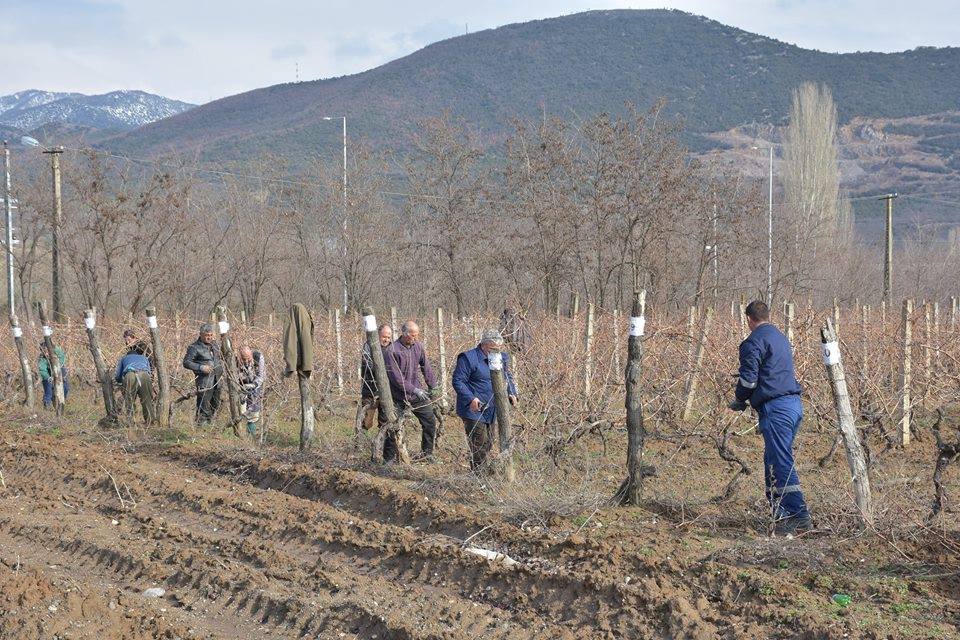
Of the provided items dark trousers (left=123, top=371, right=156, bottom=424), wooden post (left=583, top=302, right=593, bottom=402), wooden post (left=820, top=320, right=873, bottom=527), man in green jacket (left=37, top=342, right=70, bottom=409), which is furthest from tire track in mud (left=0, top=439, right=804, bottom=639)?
man in green jacket (left=37, top=342, right=70, bottom=409)

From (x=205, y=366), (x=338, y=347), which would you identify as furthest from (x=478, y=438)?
(x=338, y=347)

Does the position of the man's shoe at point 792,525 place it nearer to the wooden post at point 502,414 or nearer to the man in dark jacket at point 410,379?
the wooden post at point 502,414

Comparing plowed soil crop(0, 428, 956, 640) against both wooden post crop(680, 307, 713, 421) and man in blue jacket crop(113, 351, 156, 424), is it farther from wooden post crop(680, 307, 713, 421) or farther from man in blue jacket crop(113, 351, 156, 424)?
wooden post crop(680, 307, 713, 421)

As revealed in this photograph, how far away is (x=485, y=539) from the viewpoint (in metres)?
7.30

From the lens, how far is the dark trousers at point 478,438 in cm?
982

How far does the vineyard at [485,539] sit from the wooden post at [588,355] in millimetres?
67

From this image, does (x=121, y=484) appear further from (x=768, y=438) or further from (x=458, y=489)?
(x=768, y=438)

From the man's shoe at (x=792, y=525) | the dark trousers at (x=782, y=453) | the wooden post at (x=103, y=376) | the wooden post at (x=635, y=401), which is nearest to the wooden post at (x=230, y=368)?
the wooden post at (x=103, y=376)

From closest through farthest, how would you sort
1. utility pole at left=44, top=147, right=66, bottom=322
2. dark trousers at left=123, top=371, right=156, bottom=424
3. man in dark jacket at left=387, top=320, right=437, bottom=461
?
man in dark jacket at left=387, top=320, right=437, bottom=461 → dark trousers at left=123, top=371, right=156, bottom=424 → utility pole at left=44, top=147, right=66, bottom=322

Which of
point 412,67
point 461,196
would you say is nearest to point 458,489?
point 461,196

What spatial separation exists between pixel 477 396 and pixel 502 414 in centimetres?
110

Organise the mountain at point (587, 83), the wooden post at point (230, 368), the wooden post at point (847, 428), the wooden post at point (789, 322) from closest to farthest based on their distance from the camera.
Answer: the wooden post at point (847, 428), the wooden post at point (230, 368), the wooden post at point (789, 322), the mountain at point (587, 83)

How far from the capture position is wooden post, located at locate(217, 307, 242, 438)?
1293 cm

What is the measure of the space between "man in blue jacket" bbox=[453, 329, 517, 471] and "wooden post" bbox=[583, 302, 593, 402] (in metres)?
1.32
